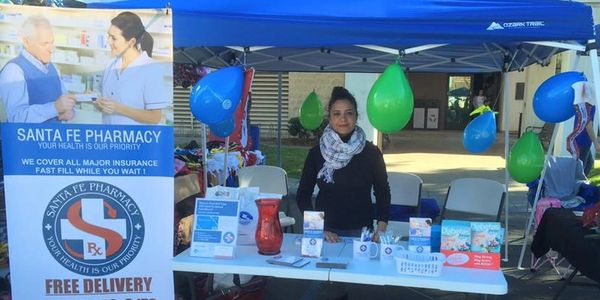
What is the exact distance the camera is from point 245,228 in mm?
2742

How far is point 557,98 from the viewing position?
2.67 meters

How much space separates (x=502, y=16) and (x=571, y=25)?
339mm

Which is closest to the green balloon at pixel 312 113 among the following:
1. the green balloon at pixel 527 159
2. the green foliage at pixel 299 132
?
the green balloon at pixel 527 159

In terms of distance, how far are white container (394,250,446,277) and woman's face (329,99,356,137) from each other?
767mm

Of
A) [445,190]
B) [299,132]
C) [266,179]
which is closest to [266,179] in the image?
[266,179]

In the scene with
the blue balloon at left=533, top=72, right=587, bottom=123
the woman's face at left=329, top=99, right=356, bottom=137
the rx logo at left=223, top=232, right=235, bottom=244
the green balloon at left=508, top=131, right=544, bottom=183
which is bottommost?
the rx logo at left=223, top=232, right=235, bottom=244

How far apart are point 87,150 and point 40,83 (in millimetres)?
424

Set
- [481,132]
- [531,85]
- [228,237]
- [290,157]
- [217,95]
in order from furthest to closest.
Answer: [531,85], [290,157], [481,132], [217,95], [228,237]

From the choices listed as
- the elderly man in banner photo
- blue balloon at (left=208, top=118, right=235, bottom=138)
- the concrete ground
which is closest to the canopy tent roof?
the elderly man in banner photo

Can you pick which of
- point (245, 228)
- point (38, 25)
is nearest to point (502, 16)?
point (245, 228)

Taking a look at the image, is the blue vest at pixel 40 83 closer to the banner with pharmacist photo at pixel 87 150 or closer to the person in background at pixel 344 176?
the banner with pharmacist photo at pixel 87 150

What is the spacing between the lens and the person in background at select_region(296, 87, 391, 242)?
2707 millimetres

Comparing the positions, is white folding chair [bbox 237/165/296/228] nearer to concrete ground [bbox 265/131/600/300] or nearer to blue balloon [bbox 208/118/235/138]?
concrete ground [bbox 265/131/600/300]

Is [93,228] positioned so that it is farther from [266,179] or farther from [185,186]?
[266,179]
